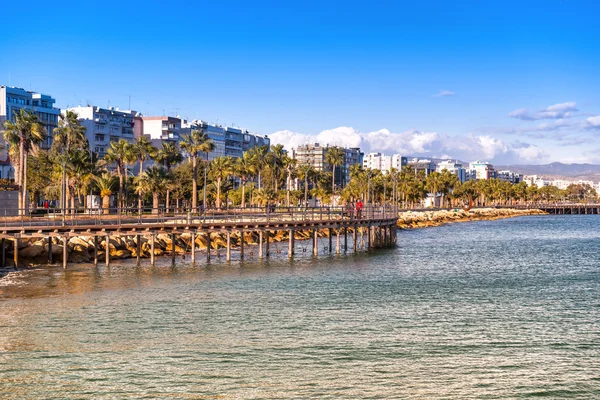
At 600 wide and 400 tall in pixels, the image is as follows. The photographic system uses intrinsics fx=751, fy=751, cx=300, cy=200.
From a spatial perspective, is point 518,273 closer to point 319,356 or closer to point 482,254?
point 482,254

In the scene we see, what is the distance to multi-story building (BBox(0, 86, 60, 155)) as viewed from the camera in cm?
12838

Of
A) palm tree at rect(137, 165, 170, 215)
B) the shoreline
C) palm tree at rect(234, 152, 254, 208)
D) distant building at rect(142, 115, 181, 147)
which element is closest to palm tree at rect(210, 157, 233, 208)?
palm tree at rect(234, 152, 254, 208)

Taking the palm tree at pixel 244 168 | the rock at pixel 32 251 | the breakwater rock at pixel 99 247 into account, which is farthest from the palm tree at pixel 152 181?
the rock at pixel 32 251

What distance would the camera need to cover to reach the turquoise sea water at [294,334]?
21344mm

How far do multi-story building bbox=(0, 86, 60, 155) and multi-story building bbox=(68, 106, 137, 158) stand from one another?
21.3 feet

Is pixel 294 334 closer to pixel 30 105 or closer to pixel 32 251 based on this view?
pixel 32 251

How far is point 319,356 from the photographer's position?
2444 cm

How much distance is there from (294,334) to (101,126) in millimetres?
131178

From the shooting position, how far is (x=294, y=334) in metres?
27.8

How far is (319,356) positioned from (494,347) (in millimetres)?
6292

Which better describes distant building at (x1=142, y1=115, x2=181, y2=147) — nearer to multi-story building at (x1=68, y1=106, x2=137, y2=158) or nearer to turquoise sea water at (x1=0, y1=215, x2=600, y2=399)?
multi-story building at (x1=68, y1=106, x2=137, y2=158)

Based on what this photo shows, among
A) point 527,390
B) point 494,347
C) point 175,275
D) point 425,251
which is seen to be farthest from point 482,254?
point 527,390

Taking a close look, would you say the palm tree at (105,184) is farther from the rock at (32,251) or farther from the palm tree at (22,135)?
the rock at (32,251)

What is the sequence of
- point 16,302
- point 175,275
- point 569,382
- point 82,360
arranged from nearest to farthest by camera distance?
point 569,382 < point 82,360 < point 16,302 < point 175,275
